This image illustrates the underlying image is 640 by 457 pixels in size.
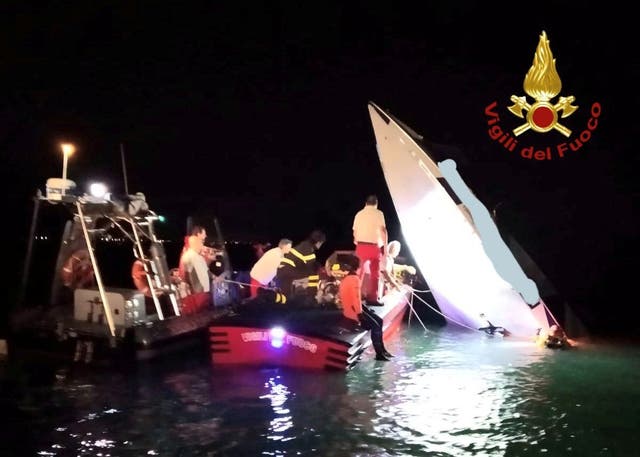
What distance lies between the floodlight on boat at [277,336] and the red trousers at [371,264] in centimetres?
237

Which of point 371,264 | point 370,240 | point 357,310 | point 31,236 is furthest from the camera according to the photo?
point 371,264

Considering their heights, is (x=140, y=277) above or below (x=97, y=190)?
below

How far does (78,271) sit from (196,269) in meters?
1.81

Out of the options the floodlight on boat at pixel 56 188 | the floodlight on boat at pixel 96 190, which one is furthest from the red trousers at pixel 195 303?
the floodlight on boat at pixel 56 188

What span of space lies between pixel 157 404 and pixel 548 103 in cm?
965

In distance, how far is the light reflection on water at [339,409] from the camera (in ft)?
21.1

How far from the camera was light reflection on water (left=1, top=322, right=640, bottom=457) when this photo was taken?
254 inches

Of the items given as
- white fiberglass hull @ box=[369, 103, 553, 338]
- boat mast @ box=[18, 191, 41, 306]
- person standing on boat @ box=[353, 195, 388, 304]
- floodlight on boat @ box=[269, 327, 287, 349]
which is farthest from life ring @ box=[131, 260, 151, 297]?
white fiberglass hull @ box=[369, 103, 553, 338]

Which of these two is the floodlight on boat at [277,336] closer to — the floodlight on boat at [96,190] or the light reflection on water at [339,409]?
the light reflection on water at [339,409]

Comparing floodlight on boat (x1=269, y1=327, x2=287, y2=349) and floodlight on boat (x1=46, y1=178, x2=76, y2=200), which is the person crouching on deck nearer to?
floodlight on boat (x1=269, y1=327, x2=287, y2=349)

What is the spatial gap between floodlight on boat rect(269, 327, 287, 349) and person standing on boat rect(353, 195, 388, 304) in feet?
7.79

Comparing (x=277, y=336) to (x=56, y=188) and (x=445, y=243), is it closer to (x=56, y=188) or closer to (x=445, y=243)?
(x=56, y=188)

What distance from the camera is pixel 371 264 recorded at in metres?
11.3

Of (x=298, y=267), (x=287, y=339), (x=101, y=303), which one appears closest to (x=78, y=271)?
(x=101, y=303)
